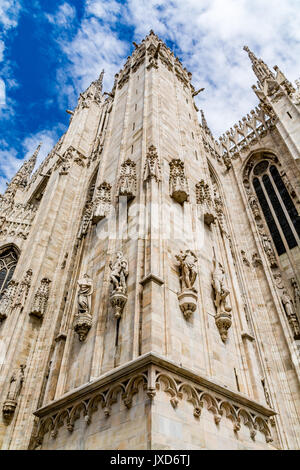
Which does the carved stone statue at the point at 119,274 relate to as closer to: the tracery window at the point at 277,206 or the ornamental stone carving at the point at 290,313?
the ornamental stone carving at the point at 290,313

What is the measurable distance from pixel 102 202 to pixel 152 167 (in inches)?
80.1

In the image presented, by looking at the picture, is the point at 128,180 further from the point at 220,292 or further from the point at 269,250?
the point at 269,250

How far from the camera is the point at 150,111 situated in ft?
43.4

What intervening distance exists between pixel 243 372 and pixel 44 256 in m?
9.49

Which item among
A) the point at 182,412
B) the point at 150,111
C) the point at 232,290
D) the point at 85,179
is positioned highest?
the point at 85,179

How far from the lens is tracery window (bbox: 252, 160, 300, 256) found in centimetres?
1634

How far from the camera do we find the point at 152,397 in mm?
5598

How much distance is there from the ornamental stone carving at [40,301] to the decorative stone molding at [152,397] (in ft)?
16.7

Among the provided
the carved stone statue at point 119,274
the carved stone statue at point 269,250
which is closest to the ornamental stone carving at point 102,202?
the carved stone statue at point 119,274

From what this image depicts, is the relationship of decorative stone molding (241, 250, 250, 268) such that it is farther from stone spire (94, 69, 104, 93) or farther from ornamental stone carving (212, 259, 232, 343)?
stone spire (94, 69, 104, 93)

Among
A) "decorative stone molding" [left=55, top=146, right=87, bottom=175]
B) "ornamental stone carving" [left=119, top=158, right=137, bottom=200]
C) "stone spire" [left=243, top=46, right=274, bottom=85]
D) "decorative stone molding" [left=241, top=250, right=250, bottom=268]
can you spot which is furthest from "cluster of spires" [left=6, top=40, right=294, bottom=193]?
"ornamental stone carving" [left=119, top=158, right=137, bottom=200]

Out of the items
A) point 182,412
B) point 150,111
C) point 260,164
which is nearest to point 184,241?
point 182,412

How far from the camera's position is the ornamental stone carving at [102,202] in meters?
10.8

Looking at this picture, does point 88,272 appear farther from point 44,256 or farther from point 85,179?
point 85,179
